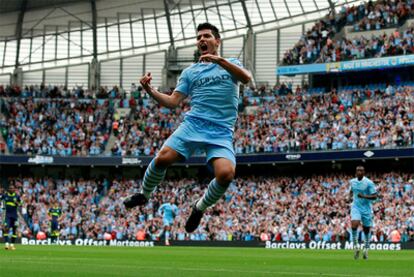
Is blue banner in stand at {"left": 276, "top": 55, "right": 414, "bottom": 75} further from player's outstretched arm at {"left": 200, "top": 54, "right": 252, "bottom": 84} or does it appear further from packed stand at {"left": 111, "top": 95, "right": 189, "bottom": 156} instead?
player's outstretched arm at {"left": 200, "top": 54, "right": 252, "bottom": 84}

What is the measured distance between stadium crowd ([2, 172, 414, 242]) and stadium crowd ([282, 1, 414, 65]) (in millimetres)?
9947

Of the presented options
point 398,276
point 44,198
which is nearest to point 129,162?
point 44,198

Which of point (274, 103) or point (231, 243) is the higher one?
point (274, 103)

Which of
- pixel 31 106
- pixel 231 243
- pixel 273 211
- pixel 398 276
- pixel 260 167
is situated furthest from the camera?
pixel 31 106

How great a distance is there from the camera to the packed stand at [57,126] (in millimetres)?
→ 63031

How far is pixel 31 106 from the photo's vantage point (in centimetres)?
6669

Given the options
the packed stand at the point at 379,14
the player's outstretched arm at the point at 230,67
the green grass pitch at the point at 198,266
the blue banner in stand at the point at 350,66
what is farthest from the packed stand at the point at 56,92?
the player's outstretched arm at the point at 230,67

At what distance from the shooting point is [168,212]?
51.9m

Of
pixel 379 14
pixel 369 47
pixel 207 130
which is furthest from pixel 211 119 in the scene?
pixel 379 14

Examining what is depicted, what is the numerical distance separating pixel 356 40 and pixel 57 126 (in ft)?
79.3

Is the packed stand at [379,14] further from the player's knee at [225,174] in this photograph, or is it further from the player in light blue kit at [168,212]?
the player's knee at [225,174]

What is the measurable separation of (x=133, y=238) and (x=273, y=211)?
9.26 meters

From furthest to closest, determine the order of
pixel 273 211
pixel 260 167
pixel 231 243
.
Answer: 1. pixel 260 167
2. pixel 273 211
3. pixel 231 243

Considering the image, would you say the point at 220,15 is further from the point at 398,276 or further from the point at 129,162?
the point at 398,276
